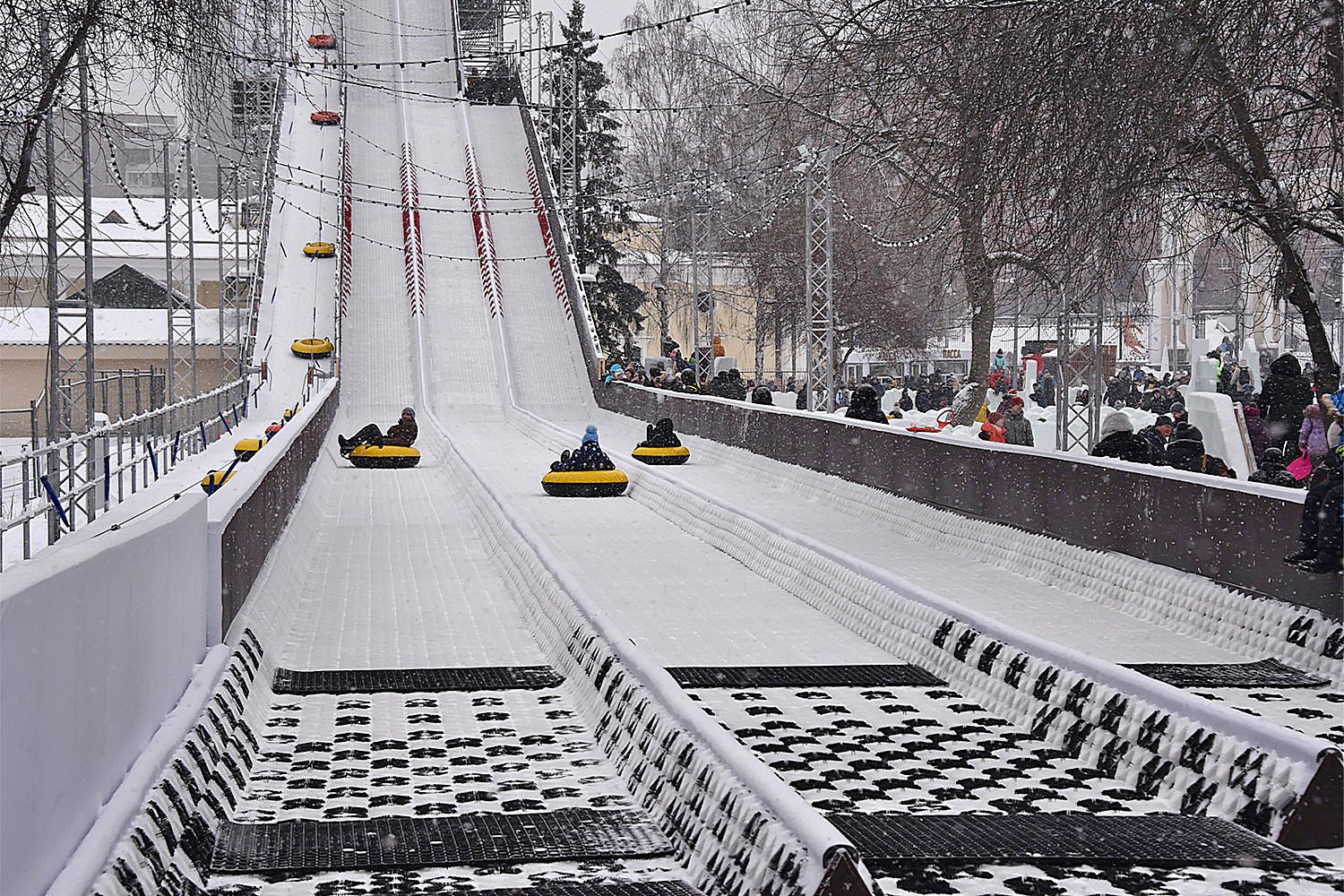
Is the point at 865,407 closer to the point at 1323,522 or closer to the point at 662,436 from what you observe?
the point at 662,436

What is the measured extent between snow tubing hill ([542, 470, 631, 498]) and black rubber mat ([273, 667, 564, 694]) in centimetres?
998

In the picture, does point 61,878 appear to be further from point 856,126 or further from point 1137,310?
point 1137,310

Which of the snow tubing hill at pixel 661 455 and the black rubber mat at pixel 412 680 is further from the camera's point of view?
the snow tubing hill at pixel 661 455

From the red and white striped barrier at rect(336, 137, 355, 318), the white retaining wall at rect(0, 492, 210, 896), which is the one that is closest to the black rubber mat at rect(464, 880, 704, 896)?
the white retaining wall at rect(0, 492, 210, 896)

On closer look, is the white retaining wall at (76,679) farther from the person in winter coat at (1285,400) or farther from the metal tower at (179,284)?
the person in winter coat at (1285,400)

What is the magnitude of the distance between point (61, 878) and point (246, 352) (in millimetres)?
34060

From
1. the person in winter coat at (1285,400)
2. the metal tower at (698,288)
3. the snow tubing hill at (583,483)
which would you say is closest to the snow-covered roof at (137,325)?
the metal tower at (698,288)

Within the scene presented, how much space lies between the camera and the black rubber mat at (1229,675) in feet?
26.6

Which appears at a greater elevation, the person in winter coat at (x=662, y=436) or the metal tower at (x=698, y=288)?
the metal tower at (x=698, y=288)

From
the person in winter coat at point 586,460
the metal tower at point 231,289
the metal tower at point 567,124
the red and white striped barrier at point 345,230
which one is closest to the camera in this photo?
the person in winter coat at point 586,460

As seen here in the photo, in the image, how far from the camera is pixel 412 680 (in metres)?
8.62

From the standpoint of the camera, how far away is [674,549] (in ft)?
47.2

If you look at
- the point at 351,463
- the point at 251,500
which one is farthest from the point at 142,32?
the point at 351,463

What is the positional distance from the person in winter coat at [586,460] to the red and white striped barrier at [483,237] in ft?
72.2
